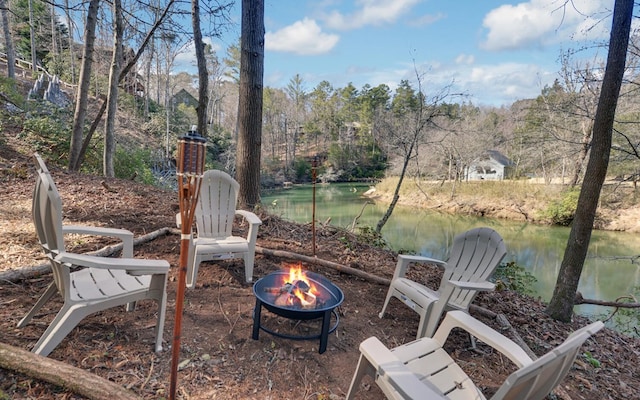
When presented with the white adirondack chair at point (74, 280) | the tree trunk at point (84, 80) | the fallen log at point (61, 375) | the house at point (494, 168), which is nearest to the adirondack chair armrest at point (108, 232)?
the white adirondack chair at point (74, 280)

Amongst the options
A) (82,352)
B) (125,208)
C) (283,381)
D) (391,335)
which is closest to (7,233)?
(125,208)

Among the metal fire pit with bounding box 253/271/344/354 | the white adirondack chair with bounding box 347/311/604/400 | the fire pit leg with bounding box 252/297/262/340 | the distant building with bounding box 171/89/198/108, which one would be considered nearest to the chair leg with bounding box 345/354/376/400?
the white adirondack chair with bounding box 347/311/604/400

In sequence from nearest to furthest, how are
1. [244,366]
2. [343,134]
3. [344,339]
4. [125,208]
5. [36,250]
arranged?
[244,366] → [344,339] → [36,250] → [125,208] → [343,134]

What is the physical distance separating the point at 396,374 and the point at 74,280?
1.69m

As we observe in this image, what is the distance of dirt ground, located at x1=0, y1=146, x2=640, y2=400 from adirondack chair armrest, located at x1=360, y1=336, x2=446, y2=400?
0.48 metres

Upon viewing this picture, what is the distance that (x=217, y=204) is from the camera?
2.96 m

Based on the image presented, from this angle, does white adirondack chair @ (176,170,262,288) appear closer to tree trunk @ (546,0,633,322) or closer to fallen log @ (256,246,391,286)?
fallen log @ (256,246,391,286)

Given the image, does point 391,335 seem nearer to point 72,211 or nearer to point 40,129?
point 72,211

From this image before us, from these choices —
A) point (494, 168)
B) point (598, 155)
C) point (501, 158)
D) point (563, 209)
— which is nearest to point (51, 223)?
point (598, 155)

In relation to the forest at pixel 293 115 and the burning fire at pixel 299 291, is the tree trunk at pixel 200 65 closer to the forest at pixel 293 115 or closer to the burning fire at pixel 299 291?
the forest at pixel 293 115

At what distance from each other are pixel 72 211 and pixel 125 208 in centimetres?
52

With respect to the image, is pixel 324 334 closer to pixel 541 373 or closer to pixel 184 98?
pixel 541 373

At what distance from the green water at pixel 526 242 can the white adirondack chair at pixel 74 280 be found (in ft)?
8.66

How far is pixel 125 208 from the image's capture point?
3947mm
